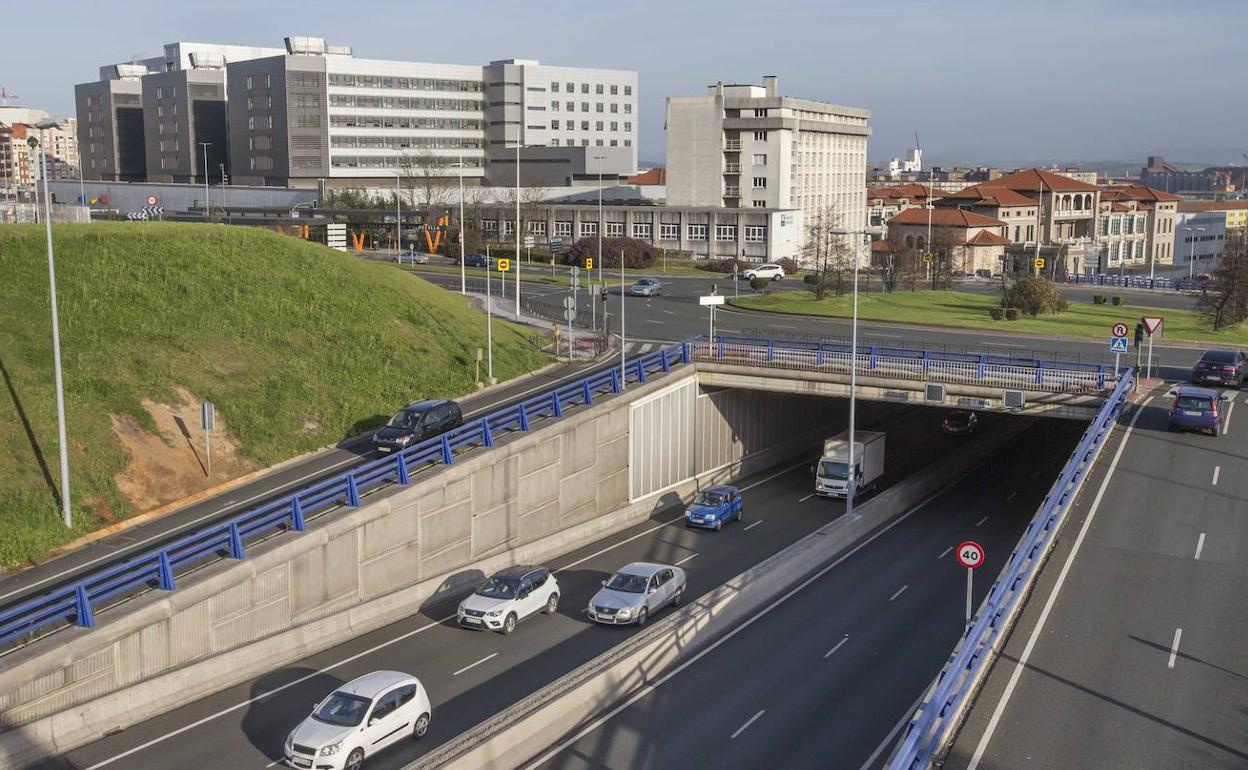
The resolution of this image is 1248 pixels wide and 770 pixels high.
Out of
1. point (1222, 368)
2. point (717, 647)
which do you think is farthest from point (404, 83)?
point (717, 647)

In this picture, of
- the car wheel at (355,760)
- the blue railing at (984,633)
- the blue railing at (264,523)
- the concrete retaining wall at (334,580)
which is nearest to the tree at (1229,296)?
the concrete retaining wall at (334,580)

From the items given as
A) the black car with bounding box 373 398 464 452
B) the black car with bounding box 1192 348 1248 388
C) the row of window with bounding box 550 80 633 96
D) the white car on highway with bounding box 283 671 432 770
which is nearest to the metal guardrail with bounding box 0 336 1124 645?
the black car with bounding box 373 398 464 452

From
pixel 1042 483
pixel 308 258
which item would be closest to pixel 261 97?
pixel 308 258

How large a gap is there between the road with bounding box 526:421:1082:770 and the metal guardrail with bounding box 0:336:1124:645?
261 inches

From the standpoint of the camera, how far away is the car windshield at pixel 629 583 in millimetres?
29688

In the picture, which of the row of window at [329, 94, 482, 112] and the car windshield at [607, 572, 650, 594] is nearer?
the car windshield at [607, 572, 650, 594]

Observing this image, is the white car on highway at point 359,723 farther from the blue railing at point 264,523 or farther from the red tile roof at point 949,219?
the red tile roof at point 949,219

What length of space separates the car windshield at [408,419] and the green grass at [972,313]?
37472 millimetres

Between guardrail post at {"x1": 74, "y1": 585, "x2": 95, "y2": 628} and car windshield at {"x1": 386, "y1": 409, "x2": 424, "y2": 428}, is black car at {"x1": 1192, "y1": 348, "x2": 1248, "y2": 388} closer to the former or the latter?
car windshield at {"x1": 386, "y1": 409, "x2": 424, "y2": 428}

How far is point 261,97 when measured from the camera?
13788 cm

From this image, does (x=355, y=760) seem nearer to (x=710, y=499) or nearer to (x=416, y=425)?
(x=416, y=425)

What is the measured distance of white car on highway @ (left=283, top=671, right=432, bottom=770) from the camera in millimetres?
20844

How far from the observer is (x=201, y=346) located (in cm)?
4203

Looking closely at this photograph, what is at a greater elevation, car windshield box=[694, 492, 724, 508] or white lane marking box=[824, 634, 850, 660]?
car windshield box=[694, 492, 724, 508]
